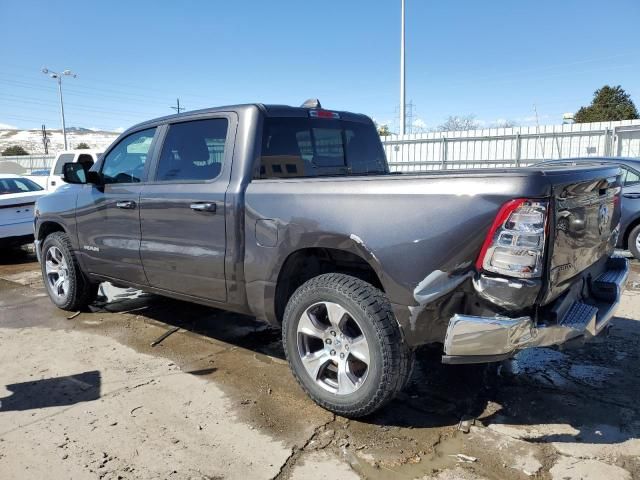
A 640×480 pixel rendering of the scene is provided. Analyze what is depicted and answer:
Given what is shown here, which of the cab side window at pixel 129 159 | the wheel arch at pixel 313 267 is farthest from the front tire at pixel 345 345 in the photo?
the cab side window at pixel 129 159

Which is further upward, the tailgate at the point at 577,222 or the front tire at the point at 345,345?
the tailgate at the point at 577,222

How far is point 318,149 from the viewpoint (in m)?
4.09

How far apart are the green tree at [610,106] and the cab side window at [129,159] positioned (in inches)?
1430

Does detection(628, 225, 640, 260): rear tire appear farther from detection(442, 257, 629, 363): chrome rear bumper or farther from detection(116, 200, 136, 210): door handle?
detection(116, 200, 136, 210): door handle

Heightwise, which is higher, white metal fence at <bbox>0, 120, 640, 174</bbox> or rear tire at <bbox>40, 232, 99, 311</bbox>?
white metal fence at <bbox>0, 120, 640, 174</bbox>

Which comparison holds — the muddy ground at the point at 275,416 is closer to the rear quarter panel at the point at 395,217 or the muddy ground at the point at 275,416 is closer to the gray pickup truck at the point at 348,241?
the gray pickup truck at the point at 348,241

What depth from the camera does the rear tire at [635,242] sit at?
773 centimetres

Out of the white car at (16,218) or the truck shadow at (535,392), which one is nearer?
the truck shadow at (535,392)

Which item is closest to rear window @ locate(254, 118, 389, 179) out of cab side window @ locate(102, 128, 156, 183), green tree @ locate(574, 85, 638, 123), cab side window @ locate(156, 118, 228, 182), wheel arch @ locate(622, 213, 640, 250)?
cab side window @ locate(156, 118, 228, 182)

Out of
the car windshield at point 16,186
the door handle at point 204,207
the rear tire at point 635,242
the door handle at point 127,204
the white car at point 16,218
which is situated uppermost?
the door handle at point 204,207

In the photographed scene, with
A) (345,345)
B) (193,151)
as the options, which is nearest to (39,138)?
(193,151)

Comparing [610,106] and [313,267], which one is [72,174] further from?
[610,106]

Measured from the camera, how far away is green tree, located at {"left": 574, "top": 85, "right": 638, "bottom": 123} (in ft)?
114

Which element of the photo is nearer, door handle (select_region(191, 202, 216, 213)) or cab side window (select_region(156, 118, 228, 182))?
door handle (select_region(191, 202, 216, 213))
